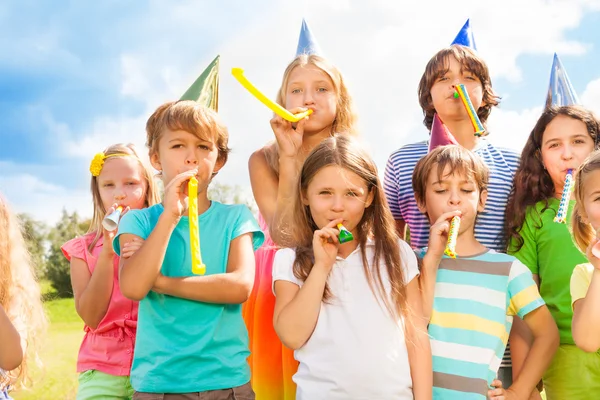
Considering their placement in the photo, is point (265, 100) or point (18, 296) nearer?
point (18, 296)

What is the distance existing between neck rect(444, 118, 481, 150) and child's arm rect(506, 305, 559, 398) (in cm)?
131

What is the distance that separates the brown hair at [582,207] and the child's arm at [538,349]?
1.52 ft

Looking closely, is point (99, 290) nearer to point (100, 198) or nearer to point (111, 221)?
point (111, 221)

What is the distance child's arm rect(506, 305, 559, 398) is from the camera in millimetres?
3502

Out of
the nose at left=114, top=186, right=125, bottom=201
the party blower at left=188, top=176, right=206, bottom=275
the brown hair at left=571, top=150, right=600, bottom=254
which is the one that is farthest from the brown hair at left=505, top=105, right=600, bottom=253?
the nose at left=114, top=186, right=125, bottom=201

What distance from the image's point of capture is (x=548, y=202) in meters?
4.08

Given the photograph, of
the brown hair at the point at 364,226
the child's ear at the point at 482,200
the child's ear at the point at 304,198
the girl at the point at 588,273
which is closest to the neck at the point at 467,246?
the child's ear at the point at 482,200

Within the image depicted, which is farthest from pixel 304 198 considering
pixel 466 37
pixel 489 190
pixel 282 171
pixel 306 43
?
pixel 466 37

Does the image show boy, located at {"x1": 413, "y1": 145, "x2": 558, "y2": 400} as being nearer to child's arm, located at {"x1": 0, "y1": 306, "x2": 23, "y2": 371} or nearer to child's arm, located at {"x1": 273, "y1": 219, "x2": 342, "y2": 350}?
child's arm, located at {"x1": 273, "y1": 219, "x2": 342, "y2": 350}

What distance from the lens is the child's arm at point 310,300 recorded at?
312 centimetres

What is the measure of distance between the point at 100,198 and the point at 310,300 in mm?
2169

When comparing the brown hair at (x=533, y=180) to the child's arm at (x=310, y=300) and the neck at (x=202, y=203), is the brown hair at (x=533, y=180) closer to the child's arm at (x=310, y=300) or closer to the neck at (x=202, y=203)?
the child's arm at (x=310, y=300)

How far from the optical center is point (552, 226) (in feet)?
13.0

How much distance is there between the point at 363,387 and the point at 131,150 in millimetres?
2439
